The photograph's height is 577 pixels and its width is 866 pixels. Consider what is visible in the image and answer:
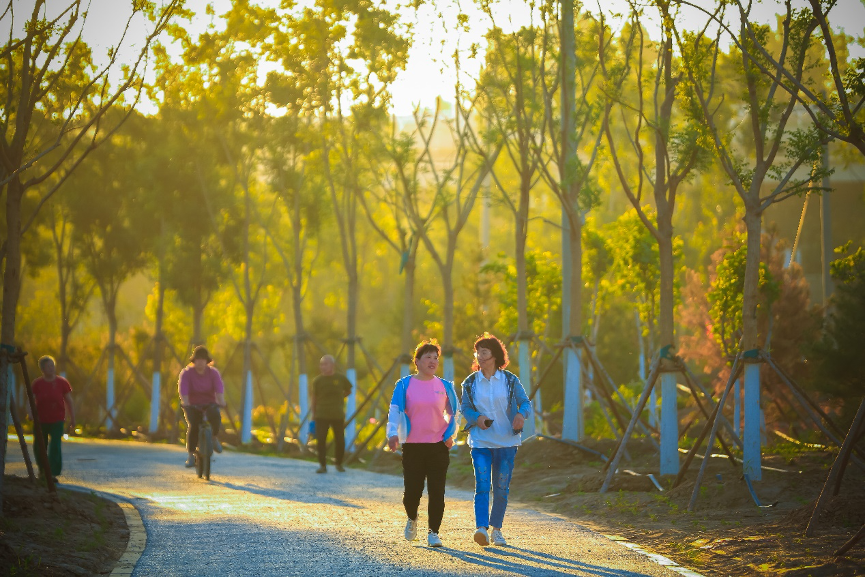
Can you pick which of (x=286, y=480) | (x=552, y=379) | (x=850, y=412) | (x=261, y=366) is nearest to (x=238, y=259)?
(x=552, y=379)

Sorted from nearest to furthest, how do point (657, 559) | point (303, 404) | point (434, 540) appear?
point (657, 559), point (434, 540), point (303, 404)

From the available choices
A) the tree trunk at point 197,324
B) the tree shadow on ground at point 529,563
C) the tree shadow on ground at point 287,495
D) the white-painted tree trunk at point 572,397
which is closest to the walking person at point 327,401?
the tree shadow on ground at point 287,495

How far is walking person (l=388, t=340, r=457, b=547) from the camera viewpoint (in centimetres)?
929

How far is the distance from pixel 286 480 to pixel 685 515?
6.95 metres

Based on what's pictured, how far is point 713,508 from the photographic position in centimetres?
1153

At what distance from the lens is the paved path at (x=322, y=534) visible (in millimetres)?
7980

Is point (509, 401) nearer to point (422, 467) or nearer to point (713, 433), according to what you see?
point (422, 467)

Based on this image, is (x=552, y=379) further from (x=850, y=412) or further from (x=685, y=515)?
(x=685, y=515)

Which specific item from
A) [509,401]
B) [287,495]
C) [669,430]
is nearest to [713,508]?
[669,430]

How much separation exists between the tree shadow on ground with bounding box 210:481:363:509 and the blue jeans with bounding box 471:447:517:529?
3.34 metres

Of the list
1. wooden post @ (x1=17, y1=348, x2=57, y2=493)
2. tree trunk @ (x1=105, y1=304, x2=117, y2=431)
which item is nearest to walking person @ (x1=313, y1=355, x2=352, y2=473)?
wooden post @ (x1=17, y1=348, x2=57, y2=493)

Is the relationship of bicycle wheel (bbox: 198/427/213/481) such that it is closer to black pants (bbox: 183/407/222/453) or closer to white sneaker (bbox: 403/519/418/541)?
black pants (bbox: 183/407/222/453)

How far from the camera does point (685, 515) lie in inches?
436

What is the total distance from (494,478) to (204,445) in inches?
308
